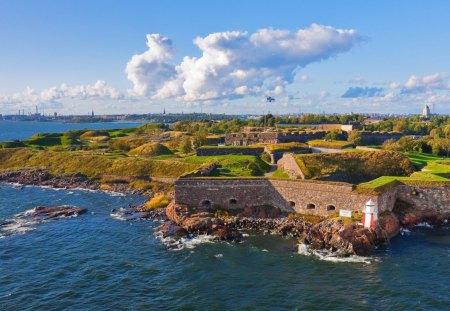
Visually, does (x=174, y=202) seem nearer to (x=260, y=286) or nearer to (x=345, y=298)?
(x=260, y=286)

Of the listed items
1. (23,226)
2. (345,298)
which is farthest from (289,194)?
(23,226)

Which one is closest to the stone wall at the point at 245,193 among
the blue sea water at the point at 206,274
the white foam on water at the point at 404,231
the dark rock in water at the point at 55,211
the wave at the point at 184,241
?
the blue sea water at the point at 206,274

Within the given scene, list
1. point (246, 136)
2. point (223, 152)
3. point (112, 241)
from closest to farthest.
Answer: point (112, 241)
point (223, 152)
point (246, 136)

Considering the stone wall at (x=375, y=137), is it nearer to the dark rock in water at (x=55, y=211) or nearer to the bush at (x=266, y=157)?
the bush at (x=266, y=157)

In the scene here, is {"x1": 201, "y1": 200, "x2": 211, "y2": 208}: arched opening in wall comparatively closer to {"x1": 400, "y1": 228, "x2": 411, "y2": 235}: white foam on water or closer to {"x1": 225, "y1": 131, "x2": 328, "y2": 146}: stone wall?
{"x1": 400, "y1": 228, "x2": 411, "y2": 235}: white foam on water

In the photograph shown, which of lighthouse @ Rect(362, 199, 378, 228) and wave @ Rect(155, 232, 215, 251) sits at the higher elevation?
lighthouse @ Rect(362, 199, 378, 228)

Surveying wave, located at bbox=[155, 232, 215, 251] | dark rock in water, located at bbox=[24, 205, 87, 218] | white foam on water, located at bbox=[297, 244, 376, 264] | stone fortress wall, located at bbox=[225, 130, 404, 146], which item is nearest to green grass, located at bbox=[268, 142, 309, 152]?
stone fortress wall, located at bbox=[225, 130, 404, 146]
